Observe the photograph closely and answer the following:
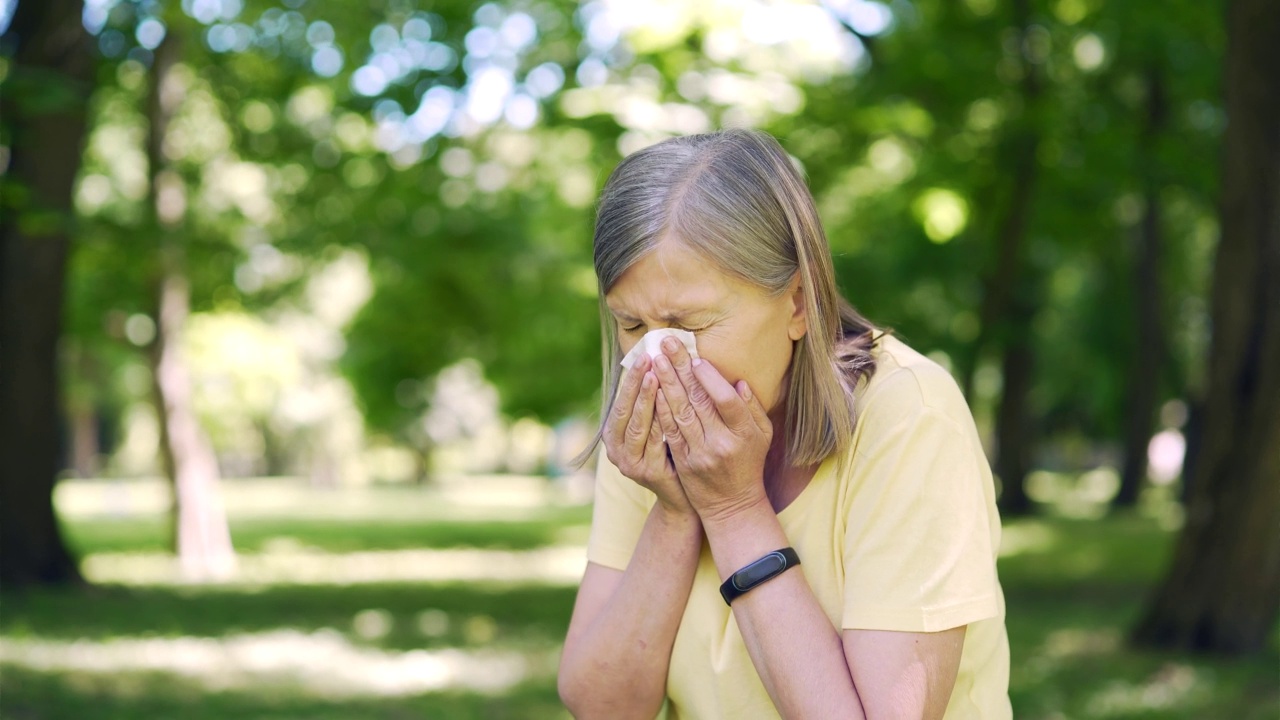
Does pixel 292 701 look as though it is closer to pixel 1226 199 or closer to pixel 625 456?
pixel 625 456

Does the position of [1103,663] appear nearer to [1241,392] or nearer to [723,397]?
[1241,392]

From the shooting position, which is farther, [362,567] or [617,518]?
[362,567]

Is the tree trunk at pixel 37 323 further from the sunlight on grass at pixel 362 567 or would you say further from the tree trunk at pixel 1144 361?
the tree trunk at pixel 1144 361

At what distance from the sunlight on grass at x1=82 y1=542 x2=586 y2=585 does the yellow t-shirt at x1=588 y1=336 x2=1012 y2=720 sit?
1166 centimetres

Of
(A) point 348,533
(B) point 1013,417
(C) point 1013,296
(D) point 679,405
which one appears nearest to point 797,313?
(D) point 679,405

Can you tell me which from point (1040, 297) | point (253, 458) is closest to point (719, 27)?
point (1040, 297)

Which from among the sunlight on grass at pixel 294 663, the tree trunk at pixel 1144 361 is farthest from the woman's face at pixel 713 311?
the tree trunk at pixel 1144 361

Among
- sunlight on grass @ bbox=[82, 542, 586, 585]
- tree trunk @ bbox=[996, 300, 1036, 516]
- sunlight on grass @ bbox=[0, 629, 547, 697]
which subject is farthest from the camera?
tree trunk @ bbox=[996, 300, 1036, 516]

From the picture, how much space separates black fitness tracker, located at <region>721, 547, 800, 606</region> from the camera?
6.64 ft

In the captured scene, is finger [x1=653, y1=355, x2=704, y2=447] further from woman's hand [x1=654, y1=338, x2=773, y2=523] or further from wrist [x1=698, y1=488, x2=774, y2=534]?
wrist [x1=698, y1=488, x2=774, y2=534]

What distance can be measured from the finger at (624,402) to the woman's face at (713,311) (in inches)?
3.1

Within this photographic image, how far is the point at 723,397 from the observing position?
6.72 feet

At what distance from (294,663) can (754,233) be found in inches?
323

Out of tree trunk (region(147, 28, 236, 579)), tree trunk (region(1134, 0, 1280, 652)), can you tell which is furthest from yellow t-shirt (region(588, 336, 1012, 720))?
tree trunk (region(147, 28, 236, 579))
